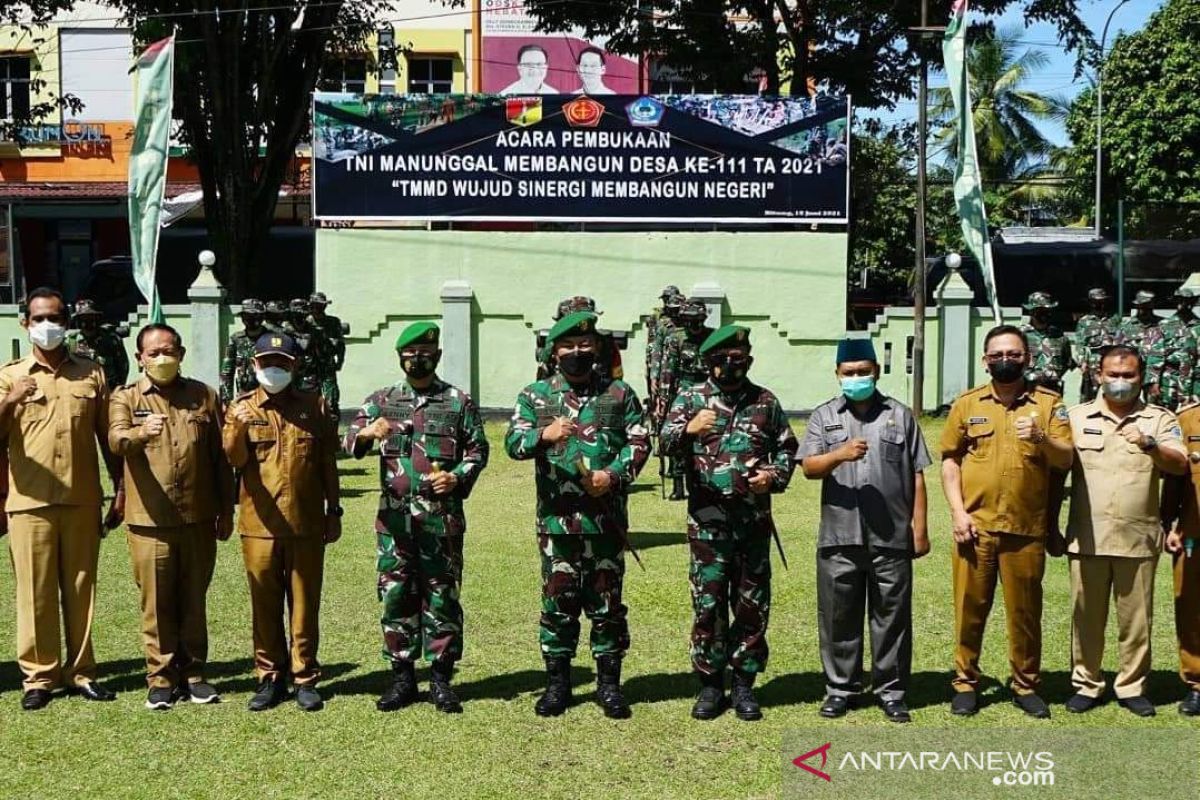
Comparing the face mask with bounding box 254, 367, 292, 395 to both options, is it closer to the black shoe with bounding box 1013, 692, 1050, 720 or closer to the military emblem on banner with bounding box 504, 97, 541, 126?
the black shoe with bounding box 1013, 692, 1050, 720

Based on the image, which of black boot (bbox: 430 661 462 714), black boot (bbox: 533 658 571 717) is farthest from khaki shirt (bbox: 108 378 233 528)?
black boot (bbox: 533 658 571 717)

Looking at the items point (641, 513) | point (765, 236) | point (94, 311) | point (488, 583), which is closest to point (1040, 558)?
point (488, 583)

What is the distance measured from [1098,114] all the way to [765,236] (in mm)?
16697

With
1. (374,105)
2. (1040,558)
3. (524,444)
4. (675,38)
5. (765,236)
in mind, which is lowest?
(1040,558)

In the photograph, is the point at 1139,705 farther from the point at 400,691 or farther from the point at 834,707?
the point at 400,691

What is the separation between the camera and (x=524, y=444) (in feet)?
22.0

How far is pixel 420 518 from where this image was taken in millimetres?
6844

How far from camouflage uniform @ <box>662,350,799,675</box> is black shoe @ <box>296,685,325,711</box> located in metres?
1.83

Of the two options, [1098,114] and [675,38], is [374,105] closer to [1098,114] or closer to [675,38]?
[675,38]

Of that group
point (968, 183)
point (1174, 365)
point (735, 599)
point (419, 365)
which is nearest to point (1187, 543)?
point (735, 599)

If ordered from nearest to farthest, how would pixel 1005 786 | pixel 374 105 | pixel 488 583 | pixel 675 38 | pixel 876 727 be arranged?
1. pixel 1005 786
2. pixel 876 727
3. pixel 488 583
4. pixel 374 105
5. pixel 675 38

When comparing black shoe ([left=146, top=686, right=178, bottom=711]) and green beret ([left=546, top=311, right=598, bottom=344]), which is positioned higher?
green beret ([left=546, top=311, right=598, bottom=344])

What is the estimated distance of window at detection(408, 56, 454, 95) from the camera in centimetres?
3675

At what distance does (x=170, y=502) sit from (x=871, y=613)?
3.39 m
